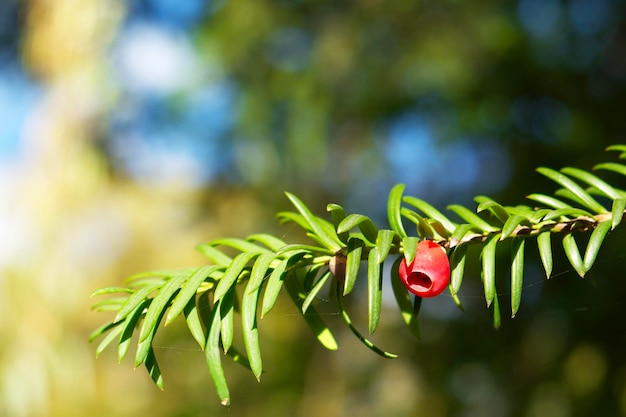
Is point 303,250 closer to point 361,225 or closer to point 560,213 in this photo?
point 361,225

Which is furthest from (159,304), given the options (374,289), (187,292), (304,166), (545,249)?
(304,166)

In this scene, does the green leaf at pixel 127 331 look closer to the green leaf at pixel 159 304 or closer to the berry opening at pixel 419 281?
the green leaf at pixel 159 304

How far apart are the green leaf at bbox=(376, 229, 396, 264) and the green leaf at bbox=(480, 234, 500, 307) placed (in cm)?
6

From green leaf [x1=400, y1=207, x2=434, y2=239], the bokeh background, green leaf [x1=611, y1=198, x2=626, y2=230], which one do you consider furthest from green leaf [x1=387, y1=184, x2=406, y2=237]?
the bokeh background

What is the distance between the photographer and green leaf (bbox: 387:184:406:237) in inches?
15.2

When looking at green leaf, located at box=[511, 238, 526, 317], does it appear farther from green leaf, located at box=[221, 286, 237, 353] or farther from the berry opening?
green leaf, located at box=[221, 286, 237, 353]

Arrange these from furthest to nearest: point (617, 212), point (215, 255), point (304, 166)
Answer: point (304, 166)
point (215, 255)
point (617, 212)

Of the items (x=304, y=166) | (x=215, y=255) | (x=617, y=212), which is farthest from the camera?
(x=304, y=166)

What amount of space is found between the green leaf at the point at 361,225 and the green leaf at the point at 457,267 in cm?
5

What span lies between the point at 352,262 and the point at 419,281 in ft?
0.17

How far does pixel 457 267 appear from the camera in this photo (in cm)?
36

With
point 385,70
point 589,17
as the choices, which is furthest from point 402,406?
point 589,17

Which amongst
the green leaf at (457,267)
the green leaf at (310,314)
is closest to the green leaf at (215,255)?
the green leaf at (310,314)

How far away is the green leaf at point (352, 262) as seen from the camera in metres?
0.32
